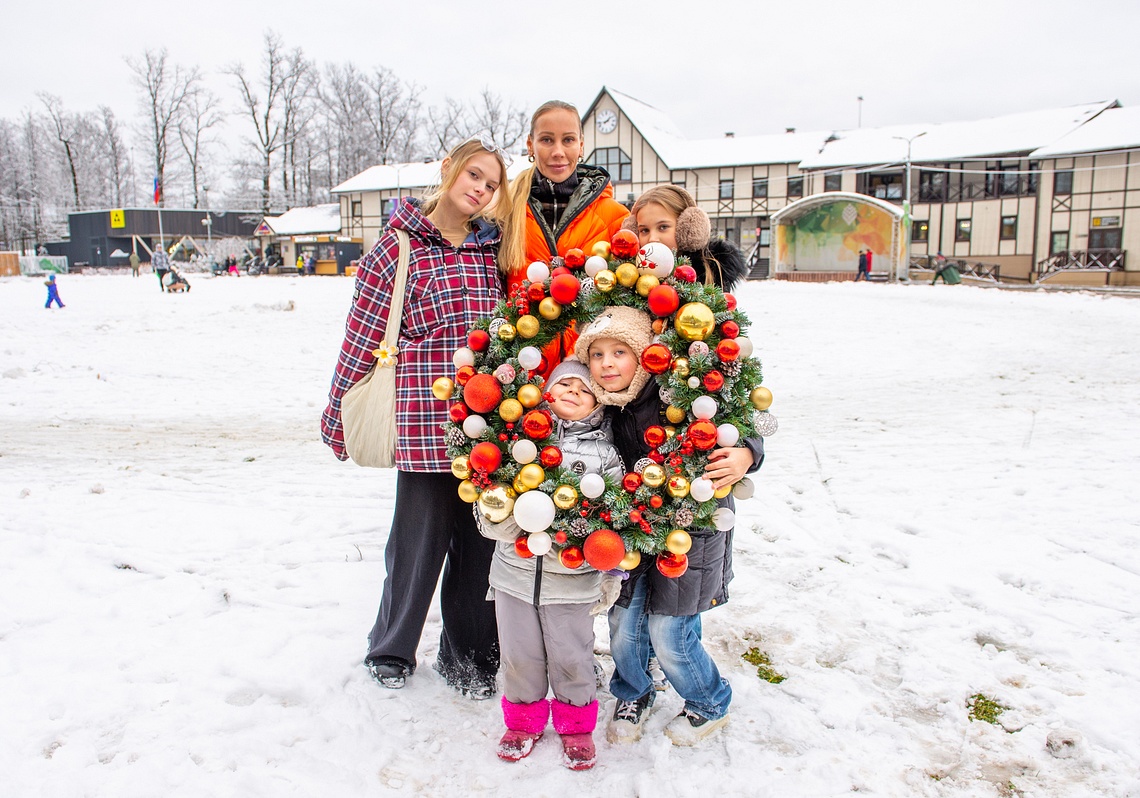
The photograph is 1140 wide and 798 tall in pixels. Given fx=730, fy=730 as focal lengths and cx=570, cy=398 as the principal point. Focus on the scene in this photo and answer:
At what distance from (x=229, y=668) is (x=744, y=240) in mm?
38697

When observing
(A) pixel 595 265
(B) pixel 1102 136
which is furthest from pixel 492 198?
(B) pixel 1102 136

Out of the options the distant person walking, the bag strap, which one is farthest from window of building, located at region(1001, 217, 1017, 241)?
the bag strap

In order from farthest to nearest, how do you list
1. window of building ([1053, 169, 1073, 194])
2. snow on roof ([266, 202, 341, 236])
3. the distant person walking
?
1. snow on roof ([266, 202, 341, 236])
2. window of building ([1053, 169, 1073, 194])
3. the distant person walking

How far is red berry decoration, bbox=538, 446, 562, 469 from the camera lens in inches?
94.6

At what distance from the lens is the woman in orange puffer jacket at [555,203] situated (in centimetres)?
294

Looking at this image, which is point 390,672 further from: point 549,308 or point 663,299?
point 663,299

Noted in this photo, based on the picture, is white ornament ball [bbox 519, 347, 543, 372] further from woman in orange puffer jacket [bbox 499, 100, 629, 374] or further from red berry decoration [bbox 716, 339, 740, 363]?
red berry decoration [bbox 716, 339, 740, 363]

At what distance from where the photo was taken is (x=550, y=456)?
7.88 feet

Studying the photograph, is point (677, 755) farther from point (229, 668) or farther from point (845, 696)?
point (229, 668)

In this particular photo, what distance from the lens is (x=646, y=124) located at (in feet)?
128

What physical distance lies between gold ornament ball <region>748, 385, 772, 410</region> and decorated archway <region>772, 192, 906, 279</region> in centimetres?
3093

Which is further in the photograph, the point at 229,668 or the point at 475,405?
the point at 229,668

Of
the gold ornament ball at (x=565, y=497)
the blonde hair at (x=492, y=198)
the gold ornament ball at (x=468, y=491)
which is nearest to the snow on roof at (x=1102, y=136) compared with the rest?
the blonde hair at (x=492, y=198)

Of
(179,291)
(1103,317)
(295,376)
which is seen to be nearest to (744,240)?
(1103,317)
